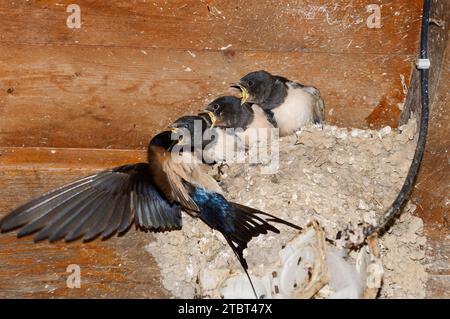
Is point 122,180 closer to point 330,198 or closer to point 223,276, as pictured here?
point 223,276

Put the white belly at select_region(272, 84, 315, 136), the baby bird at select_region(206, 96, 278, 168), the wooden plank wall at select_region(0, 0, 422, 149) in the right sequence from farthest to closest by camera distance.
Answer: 1. the baby bird at select_region(206, 96, 278, 168)
2. the white belly at select_region(272, 84, 315, 136)
3. the wooden plank wall at select_region(0, 0, 422, 149)

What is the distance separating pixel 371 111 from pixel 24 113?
959 millimetres

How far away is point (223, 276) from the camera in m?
2.25

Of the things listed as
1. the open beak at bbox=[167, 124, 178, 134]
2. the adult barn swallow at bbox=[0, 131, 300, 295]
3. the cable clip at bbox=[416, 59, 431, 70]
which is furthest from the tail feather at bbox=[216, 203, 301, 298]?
the cable clip at bbox=[416, 59, 431, 70]

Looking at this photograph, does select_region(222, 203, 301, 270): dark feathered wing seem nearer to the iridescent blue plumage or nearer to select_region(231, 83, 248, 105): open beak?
the iridescent blue plumage

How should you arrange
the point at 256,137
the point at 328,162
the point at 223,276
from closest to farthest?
1. the point at 223,276
2. the point at 328,162
3. the point at 256,137

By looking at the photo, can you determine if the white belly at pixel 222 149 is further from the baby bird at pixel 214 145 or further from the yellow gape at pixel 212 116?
the yellow gape at pixel 212 116

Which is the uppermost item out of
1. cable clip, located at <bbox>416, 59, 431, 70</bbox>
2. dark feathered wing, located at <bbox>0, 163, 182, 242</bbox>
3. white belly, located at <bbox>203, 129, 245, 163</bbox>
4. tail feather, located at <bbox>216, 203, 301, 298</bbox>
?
cable clip, located at <bbox>416, 59, 431, 70</bbox>

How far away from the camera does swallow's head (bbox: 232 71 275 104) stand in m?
2.44

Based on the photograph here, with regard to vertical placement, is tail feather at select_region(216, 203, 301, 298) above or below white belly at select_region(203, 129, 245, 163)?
below

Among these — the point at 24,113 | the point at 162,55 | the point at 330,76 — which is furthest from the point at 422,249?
the point at 24,113

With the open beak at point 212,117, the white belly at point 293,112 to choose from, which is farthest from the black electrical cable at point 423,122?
the open beak at point 212,117

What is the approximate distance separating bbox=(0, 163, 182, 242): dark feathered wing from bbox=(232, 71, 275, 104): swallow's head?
0.37 metres

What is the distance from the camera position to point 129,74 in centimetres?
231
